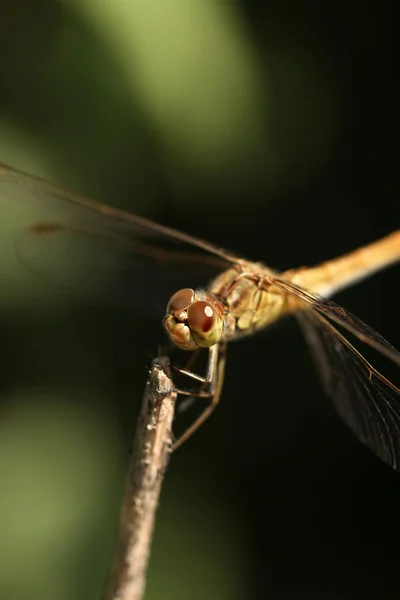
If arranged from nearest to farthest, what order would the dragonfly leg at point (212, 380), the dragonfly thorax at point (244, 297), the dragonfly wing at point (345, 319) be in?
the dragonfly wing at point (345, 319), the dragonfly leg at point (212, 380), the dragonfly thorax at point (244, 297)

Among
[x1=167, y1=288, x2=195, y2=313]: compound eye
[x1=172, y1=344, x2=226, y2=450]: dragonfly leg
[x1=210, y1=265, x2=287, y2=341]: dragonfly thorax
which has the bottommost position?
[x1=172, y1=344, x2=226, y2=450]: dragonfly leg

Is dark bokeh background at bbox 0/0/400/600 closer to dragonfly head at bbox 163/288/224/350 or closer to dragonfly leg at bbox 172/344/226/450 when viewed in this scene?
dragonfly leg at bbox 172/344/226/450

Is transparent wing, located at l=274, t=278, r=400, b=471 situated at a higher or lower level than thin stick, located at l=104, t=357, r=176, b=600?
higher

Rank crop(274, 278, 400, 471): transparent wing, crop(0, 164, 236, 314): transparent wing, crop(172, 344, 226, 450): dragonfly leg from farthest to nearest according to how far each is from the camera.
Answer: crop(0, 164, 236, 314): transparent wing
crop(172, 344, 226, 450): dragonfly leg
crop(274, 278, 400, 471): transparent wing

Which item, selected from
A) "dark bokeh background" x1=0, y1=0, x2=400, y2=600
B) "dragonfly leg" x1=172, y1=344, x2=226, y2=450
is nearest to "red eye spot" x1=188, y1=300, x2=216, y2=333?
"dragonfly leg" x1=172, y1=344, x2=226, y2=450

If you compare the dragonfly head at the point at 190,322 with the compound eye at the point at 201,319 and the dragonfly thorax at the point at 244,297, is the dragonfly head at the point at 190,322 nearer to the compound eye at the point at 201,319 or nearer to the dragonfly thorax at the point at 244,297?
the compound eye at the point at 201,319

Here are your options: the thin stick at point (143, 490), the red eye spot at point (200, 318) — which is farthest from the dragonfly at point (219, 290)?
the thin stick at point (143, 490)

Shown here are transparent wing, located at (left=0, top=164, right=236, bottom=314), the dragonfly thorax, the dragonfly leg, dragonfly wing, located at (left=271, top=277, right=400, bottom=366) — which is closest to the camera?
dragonfly wing, located at (left=271, top=277, right=400, bottom=366)
